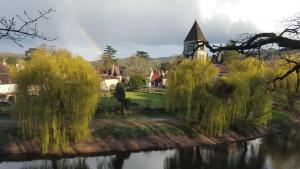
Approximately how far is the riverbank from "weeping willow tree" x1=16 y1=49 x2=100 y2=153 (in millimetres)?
1384

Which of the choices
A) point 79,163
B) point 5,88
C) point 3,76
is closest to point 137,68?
point 3,76

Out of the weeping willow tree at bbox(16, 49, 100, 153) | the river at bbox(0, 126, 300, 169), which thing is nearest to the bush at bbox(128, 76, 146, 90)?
the river at bbox(0, 126, 300, 169)

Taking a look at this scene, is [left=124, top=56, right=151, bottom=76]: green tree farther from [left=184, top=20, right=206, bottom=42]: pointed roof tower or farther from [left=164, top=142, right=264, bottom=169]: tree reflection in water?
[left=164, top=142, right=264, bottom=169]: tree reflection in water

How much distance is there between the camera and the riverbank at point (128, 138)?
28562 millimetres

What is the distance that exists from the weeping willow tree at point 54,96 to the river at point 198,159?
215cm

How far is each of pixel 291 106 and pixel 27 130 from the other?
35.7m

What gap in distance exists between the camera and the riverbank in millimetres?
28562

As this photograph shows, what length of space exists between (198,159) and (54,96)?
39.3 ft

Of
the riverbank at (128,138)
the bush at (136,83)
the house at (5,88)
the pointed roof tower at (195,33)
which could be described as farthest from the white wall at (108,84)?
the pointed roof tower at (195,33)

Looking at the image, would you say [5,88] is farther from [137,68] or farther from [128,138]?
[137,68]

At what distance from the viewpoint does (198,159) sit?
29469mm

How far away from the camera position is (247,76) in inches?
1414

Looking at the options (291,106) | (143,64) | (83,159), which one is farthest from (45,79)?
(143,64)

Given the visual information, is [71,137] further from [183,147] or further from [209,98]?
[209,98]
